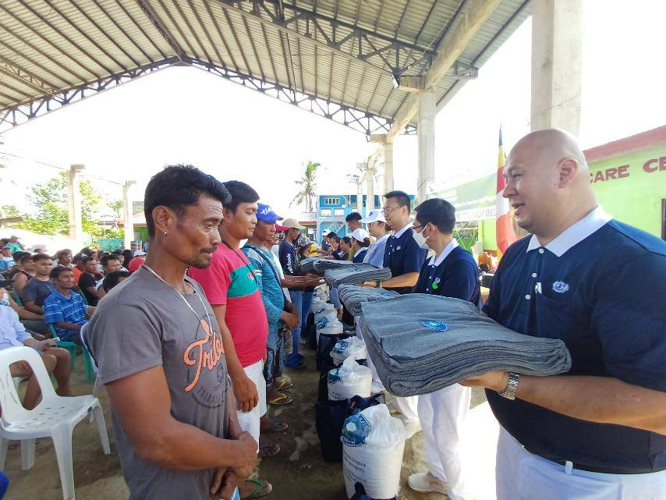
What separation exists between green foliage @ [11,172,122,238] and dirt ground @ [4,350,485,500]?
106ft

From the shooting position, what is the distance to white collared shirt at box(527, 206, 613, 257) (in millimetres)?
1111

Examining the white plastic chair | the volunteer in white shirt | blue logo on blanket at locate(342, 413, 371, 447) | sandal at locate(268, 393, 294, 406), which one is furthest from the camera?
the volunteer in white shirt

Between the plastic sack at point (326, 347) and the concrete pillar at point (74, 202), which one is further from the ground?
the concrete pillar at point (74, 202)

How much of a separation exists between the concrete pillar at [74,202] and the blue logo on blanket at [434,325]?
19.6 meters

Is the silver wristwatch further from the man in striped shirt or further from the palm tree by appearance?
the palm tree

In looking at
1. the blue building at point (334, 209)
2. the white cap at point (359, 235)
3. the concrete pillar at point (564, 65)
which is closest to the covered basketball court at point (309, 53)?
the concrete pillar at point (564, 65)

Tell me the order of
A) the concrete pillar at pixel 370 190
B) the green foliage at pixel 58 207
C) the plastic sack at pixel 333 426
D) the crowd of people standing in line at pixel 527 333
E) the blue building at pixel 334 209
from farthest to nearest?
the green foliage at pixel 58 207 → the concrete pillar at pixel 370 190 → the blue building at pixel 334 209 → the plastic sack at pixel 333 426 → the crowd of people standing in line at pixel 527 333

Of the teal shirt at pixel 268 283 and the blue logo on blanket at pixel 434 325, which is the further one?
the teal shirt at pixel 268 283

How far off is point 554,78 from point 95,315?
4672 millimetres

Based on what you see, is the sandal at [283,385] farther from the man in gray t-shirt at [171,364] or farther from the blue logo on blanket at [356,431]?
the man in gray t-shirt at [171,364]

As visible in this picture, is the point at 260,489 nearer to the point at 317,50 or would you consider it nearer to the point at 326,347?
the point at 326,347

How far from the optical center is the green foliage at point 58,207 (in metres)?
29.5

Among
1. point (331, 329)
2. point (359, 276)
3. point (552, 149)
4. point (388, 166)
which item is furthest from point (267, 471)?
point (388, 166)

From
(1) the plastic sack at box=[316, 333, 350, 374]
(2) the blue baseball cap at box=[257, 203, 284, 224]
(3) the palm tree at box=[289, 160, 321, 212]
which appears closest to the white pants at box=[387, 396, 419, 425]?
(1) the plastic sack at box=[316, 333, 350, 374]
